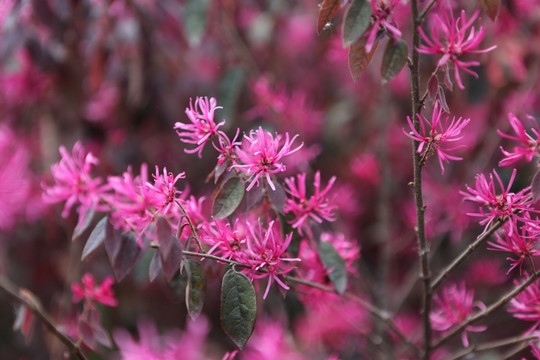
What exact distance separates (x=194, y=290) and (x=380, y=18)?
30 cm

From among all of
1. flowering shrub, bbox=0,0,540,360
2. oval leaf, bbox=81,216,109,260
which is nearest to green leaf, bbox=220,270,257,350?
flowering shrub, bbox=0,0,540,360

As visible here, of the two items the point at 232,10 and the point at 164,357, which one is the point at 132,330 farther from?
the point at 232,10

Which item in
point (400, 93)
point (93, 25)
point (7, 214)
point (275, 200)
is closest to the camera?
point (275, 200)

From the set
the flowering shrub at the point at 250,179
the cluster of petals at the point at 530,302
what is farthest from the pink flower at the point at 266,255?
the cluster of petals at the point at 530,302


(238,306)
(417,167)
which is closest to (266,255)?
(238,306)

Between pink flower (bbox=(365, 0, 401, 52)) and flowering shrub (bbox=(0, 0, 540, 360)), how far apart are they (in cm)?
2

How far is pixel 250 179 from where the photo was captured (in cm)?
54

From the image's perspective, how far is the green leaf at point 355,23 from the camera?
0.45 meters

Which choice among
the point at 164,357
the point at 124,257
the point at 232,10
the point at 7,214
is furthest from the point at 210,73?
the point at 124,257

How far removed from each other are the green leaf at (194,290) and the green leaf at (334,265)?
13 cm

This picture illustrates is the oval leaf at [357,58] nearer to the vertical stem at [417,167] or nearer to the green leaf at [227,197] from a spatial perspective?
the vertical stem at [417,167]

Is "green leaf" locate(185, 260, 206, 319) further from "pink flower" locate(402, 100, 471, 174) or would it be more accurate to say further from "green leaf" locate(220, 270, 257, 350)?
"pink flower" locate(402, 100, 471, 174)

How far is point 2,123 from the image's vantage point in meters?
1.36

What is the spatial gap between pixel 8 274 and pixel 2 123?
375 millimetres
